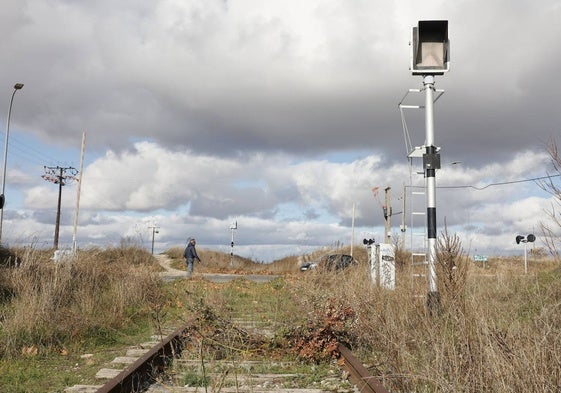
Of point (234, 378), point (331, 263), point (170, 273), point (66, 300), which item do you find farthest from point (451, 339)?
point (170, 273)

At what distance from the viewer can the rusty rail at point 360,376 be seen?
17.5ft

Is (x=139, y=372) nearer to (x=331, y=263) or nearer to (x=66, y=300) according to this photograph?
(x=66, y=300)

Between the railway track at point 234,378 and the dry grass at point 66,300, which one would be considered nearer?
the railway track at point 234,378

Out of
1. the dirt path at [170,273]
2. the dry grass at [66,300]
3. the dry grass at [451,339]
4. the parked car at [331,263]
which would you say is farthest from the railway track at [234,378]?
the dirt path at [170,273]

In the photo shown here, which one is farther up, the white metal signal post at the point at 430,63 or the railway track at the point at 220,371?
the white metal signal post at the point at 430,63

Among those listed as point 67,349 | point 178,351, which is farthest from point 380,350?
point 67,349

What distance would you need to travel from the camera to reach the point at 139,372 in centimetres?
630

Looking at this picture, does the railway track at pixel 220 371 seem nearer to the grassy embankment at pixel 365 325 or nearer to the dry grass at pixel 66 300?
the grassy embankment at pixel 365 325

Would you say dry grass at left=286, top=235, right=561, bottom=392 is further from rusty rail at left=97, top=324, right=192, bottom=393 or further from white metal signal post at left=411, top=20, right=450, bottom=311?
rusty rail at left=97, top=324, right=192, bottom=393

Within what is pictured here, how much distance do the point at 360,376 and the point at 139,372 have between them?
254cm

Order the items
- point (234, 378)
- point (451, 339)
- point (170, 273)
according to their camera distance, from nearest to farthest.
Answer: point (451, 339), point (234, 378), point (170, 273)

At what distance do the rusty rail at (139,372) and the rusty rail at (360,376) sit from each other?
1.98m

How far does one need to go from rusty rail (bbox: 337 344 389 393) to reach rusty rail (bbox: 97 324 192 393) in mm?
1985

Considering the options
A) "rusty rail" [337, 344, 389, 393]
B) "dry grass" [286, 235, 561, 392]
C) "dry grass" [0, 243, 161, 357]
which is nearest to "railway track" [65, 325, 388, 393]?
"rusty rail" [337, 344, 389, 393]
